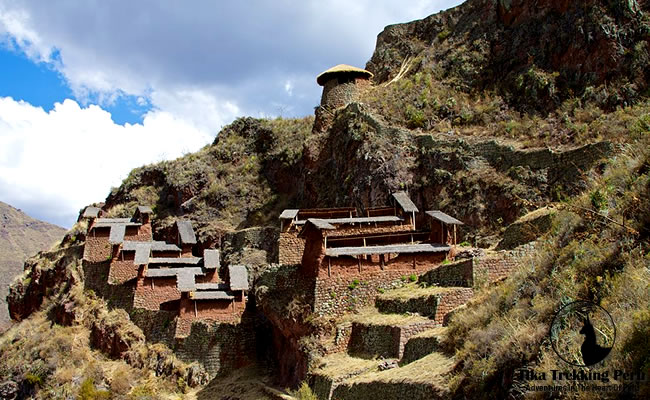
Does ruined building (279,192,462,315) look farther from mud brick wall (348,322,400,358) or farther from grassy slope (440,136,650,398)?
grassy slope (440,136,650,398)

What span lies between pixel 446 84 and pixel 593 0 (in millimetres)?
9855

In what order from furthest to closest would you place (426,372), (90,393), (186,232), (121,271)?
(186,232), (121,271), (90,393), (426,372)

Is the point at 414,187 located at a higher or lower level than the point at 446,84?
lower

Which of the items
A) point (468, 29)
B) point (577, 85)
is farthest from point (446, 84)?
point (577, 85)

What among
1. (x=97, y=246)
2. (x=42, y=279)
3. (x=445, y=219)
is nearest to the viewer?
(x=445, y=219)

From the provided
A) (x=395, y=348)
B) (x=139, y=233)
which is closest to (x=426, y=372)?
(x=395, y=348)

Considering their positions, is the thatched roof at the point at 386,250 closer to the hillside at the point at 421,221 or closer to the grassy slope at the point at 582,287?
the hillside at the point at 421,221

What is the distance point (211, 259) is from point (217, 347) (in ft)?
24.0

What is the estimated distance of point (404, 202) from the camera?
3175cm

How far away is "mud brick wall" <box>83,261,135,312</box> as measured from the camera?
36469 mm

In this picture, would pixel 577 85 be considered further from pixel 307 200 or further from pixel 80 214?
pixel 80 214

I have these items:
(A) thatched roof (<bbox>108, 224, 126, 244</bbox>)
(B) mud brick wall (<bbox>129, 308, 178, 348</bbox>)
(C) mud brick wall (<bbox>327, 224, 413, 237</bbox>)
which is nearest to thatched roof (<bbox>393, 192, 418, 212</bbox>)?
(C) mud brick wall (<bbox>327, 224, 413, 237</bbox>)

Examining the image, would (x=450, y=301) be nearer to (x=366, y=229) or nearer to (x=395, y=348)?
(x=395, y=348)

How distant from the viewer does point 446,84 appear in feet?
133
